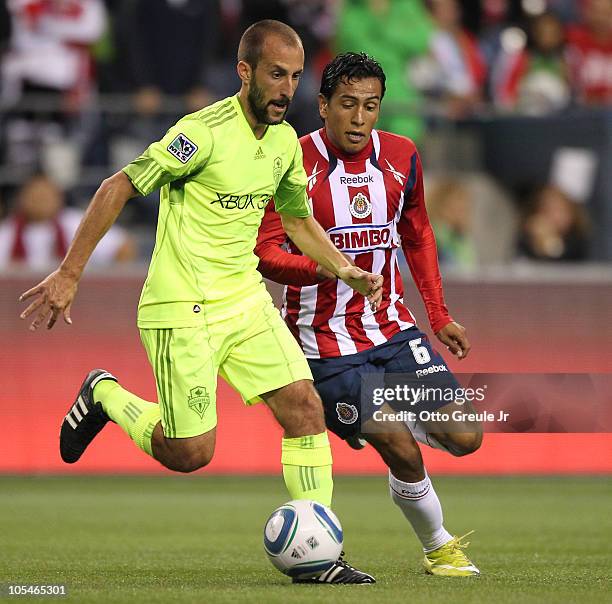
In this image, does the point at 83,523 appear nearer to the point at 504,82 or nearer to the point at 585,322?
the point at 585,322

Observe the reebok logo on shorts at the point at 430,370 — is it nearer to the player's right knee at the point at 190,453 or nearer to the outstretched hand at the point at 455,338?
the outstretched hand at the point at 455,338

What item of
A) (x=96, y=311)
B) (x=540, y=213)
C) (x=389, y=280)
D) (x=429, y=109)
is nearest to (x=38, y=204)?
(x=96, y=311)

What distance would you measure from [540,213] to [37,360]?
4461 mm

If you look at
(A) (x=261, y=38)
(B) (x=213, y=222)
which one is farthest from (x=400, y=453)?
(A) (x=261, y=38)

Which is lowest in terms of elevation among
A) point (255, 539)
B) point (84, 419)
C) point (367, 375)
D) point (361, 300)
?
point (255, 539)

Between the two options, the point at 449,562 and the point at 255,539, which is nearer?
the point at 449,562

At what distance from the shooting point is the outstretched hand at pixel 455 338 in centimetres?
709

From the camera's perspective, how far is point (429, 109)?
12.6 m

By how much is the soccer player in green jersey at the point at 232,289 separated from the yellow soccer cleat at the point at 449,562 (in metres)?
0.70

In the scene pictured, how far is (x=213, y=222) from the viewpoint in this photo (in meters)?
6.38

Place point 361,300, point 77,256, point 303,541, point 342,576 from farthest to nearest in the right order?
point 361,300
point 342,576
point 303,541
point 77,256

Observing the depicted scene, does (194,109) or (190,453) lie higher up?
(194,109)

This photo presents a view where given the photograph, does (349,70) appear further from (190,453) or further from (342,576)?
(342,576)

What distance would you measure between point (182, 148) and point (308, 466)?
1.47 meters
